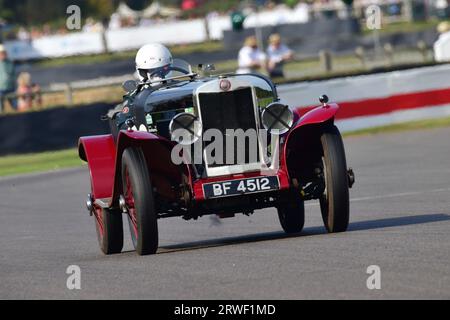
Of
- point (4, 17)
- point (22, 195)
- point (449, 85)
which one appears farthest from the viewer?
point (4, 17)

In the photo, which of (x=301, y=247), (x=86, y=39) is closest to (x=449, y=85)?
(x=301, y=247)

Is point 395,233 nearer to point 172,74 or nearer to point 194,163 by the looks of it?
point 194,163

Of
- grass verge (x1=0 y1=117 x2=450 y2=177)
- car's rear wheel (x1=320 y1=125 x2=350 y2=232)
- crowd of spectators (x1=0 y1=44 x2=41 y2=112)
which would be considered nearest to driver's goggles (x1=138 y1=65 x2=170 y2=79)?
car's rear wheel (x1=320 y1=125 x2=350 y2=232)

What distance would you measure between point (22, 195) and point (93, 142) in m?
6.98

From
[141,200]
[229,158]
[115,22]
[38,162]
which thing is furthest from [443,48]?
[115,22]

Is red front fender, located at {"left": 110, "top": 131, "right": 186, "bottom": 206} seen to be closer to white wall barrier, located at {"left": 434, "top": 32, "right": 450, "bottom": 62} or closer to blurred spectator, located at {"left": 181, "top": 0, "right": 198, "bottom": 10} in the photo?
white wall barrier, located at {"left": 434, "top": 32, "right": 450, "bottom": 62}

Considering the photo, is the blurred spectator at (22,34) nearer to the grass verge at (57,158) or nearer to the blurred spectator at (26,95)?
the blurred spectator at (26,95)

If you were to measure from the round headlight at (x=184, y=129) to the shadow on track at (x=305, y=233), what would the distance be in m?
0.90

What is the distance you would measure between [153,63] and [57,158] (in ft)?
40.6

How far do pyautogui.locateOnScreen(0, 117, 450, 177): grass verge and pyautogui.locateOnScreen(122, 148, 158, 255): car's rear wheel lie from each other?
12313mm

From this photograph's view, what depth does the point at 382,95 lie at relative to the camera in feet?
75.0

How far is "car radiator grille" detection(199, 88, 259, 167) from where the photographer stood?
9703 millimetres

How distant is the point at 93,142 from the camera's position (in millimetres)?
10453

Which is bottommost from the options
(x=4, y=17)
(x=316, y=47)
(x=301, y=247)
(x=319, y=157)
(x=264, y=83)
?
(x=301, y=247)
